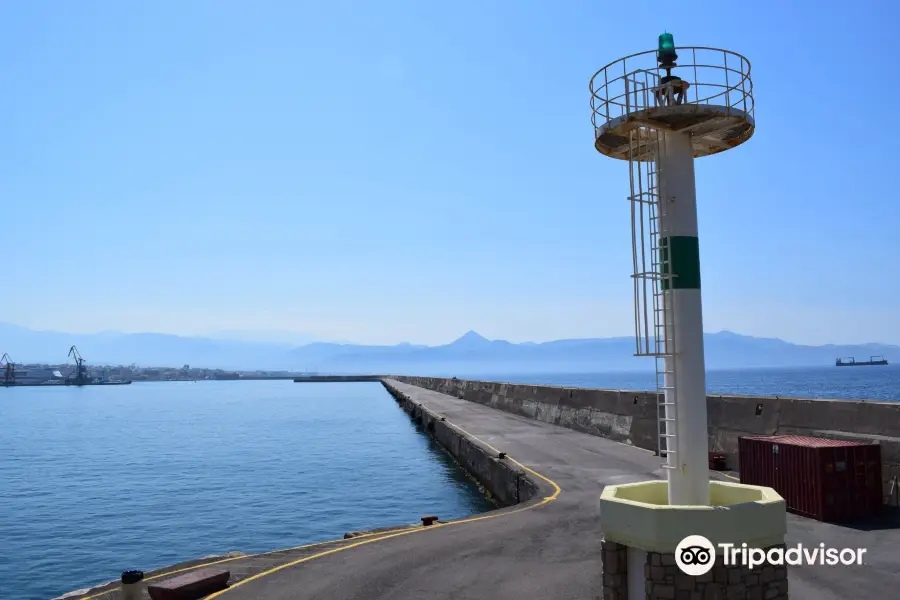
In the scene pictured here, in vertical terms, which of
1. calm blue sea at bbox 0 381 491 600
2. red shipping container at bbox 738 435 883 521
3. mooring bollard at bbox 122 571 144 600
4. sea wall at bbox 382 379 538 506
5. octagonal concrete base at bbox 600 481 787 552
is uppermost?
octagonal concrete base at bbox 600 481 787 552

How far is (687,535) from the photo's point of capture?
8.30 metres

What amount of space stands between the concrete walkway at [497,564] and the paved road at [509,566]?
18mm

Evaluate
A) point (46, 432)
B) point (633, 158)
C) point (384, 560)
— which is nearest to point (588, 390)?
point (384, 560)

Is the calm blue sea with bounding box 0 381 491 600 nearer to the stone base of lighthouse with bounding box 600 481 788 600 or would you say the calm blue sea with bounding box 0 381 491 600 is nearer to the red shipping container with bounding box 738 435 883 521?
the red shipping container with bounding box 738 435 883 521

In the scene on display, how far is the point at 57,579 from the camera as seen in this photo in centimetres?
2038

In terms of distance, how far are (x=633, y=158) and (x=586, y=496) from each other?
37.8 ft

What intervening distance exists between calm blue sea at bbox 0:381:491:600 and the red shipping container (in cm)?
1291

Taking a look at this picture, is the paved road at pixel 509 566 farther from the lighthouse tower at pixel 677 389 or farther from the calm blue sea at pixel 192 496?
the calm blue sea at pixel 192 496

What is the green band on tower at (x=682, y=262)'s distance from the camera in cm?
943

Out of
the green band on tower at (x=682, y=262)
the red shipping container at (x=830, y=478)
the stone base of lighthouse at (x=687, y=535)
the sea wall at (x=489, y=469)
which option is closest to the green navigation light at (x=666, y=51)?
the green band on tower at (x=682, y=262)

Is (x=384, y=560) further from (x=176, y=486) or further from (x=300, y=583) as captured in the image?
(x=176, y=486)

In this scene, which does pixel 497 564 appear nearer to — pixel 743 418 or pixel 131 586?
pixel 131 586

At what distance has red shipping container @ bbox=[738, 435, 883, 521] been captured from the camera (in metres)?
15.3

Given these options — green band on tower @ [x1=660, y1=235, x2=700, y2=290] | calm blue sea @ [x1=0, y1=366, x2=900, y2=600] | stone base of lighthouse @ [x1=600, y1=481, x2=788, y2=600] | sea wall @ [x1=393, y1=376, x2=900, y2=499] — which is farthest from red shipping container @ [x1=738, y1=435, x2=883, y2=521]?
calm blue sea @ [x1=0, y1=366, x2=900, y2=600]
